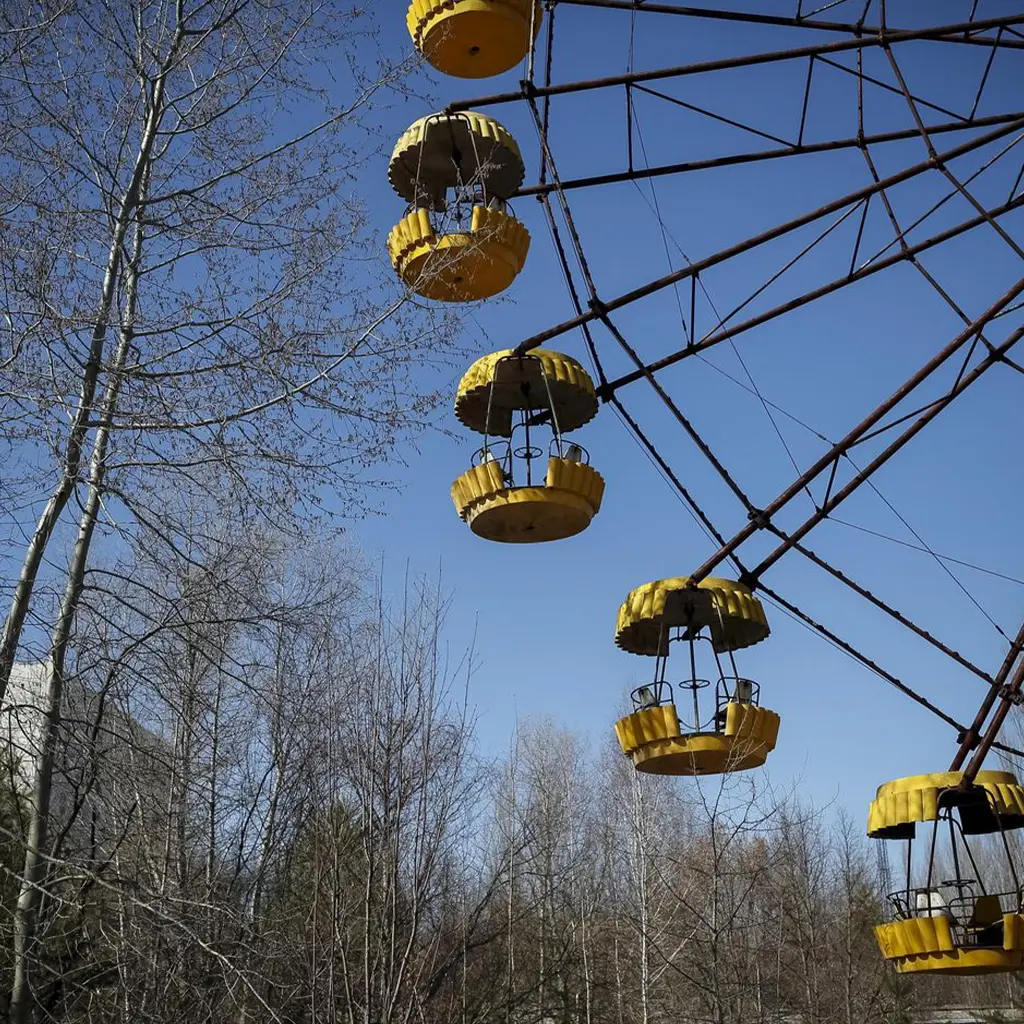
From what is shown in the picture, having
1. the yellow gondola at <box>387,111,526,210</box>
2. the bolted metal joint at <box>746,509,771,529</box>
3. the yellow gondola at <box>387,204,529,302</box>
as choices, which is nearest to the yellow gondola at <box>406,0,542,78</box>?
the yellow gondola at <box>387,111,526,210</box>

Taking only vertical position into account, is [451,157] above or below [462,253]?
above

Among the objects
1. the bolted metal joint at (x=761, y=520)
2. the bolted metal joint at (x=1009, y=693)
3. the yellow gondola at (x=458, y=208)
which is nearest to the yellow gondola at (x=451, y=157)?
the yellow gondola at (x=458, y=208)

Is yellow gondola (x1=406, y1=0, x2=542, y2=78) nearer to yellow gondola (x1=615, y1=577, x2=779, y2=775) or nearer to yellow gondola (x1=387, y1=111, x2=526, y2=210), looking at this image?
yellow gondola (x1=387, y1=111, x2=526, y2=210)

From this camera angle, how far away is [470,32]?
8.87m

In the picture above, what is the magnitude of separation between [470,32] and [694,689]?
5.56 metres

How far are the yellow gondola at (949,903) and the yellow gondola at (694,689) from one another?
1108mm

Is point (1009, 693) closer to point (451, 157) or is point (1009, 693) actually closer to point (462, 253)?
point (462, 253)

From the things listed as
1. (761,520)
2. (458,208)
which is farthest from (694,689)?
(458,208)

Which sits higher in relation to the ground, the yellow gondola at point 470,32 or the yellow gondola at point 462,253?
the yellow gondola at point 470,32

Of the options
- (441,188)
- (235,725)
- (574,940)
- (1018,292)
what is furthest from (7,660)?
(574,940)

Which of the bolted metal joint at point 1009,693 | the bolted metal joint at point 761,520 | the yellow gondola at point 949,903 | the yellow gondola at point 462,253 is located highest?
the yellow gondola at point 462,253

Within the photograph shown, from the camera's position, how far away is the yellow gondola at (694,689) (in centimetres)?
883

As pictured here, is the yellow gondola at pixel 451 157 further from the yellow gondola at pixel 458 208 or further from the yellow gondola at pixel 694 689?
the yellow gondola at pixel 694 689

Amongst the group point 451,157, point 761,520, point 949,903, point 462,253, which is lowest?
point 949,903
